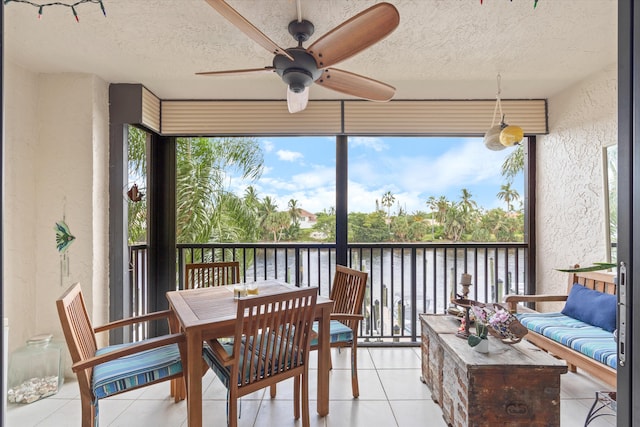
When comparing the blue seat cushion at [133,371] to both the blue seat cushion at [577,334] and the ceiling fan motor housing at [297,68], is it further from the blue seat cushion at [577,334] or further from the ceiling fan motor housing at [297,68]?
the blue seat cushion at [577,334]

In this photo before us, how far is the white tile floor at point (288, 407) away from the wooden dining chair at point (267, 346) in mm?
459

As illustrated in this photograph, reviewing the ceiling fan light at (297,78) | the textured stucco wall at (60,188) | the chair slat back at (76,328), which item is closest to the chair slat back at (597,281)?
the ceiling fan light at (297,78)

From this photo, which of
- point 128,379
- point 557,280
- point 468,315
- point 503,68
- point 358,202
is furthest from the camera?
point 358,202

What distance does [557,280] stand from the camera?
3.25 meters

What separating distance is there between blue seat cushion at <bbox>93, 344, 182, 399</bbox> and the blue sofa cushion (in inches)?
115

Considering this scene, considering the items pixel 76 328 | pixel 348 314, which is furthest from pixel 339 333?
pixel 76 328

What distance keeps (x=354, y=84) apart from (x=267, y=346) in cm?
165

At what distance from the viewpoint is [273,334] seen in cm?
185

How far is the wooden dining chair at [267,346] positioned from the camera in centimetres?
171

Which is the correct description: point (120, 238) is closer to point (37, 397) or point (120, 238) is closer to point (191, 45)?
point (37, 397)

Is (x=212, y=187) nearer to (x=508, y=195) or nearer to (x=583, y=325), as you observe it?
(x=508, y=195)

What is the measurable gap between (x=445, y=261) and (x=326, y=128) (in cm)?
188

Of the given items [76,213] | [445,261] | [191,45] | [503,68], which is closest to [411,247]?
[445,261]

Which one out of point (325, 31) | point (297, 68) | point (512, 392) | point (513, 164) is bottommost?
point (512, 392)
